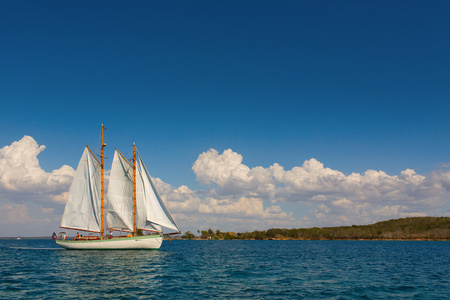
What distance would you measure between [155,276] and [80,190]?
145ft

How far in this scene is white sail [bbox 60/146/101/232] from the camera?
75.1 metres

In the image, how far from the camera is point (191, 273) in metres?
42.4

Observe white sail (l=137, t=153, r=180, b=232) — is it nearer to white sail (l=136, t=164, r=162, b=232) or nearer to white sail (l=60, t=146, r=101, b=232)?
white sail (l=136, t=164, r=162, b=232)

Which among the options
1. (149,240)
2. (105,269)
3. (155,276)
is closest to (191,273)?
(155,276)

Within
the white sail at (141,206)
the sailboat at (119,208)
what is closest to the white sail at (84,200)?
the sailboat at (119,208)

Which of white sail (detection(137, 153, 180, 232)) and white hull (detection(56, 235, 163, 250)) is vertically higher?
white sail (detection(137, 153, 180, 232))

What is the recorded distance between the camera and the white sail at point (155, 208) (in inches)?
2904

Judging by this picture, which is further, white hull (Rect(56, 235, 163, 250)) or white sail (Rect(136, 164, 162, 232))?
white sail (Rect(136, 164, 162, 232))

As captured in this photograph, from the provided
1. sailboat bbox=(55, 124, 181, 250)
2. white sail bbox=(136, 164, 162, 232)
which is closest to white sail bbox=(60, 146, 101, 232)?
sailboat bbox=(55, 124, 181, 250)

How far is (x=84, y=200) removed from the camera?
7569 cm

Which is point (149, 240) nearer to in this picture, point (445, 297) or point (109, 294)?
point (109, 294)

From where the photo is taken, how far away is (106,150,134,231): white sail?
76.3 meters

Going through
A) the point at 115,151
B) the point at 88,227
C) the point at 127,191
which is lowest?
the point at 88,227

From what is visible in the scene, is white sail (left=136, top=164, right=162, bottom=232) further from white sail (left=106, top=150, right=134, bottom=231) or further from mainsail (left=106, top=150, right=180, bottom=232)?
white sail (left=106, top=150, right=134, bottom=231)
